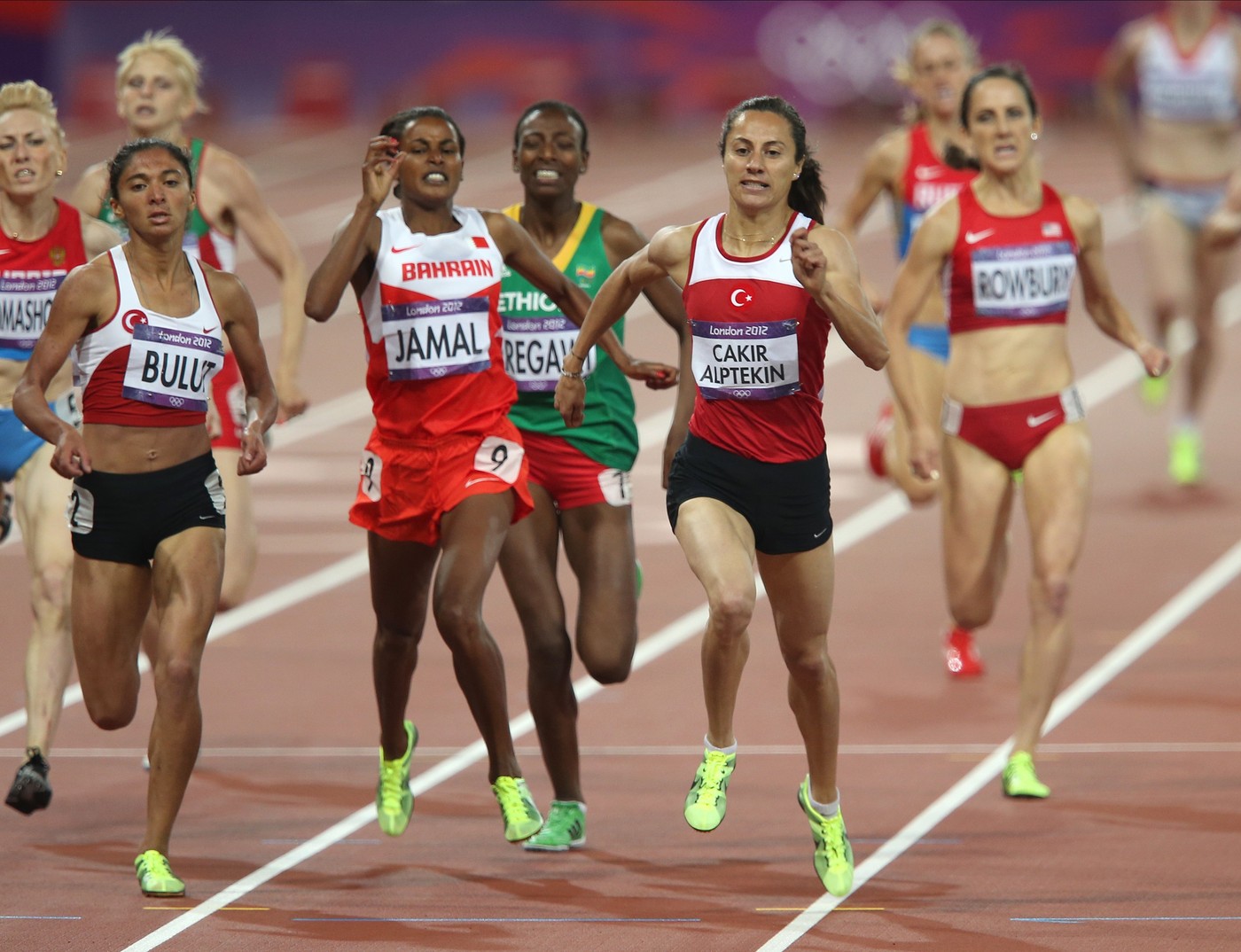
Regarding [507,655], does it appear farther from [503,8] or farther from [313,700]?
[503,8]

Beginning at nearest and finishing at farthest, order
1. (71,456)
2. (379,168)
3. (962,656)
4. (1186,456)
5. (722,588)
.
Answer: (722,588), (71,456), (379,168), (962,656), (1186,456)

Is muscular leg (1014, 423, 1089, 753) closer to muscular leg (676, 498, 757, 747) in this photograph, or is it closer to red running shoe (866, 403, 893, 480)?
muscular leg (676, 498, 757, 747)

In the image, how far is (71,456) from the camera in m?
6.88

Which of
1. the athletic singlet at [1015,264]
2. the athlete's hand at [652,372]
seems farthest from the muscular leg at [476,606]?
the athletic singlet at [1015,264]

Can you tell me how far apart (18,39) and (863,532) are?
19.8 meters

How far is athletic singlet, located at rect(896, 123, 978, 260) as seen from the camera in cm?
1116

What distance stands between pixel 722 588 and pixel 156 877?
78.7 inches

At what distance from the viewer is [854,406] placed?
17.8m

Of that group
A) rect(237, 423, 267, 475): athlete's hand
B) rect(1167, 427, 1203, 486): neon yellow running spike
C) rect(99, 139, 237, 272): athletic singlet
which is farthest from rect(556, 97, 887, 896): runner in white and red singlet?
rect(1167, 427, 1203, 486): neon yellow running spike

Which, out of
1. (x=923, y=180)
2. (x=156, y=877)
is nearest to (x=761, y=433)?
(x=156, y=877)

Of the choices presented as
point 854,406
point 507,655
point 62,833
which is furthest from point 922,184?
point 854,406

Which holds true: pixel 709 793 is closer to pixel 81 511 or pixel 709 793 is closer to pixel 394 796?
pixel 394 796

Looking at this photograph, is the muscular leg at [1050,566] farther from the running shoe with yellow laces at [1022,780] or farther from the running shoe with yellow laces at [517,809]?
the running shoe with yellow laces at [517,809]

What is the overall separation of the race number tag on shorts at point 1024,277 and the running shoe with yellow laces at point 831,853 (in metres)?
2.58
